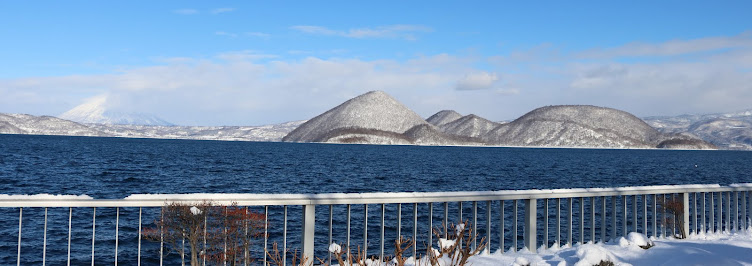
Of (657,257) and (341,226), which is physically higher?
(657,257)

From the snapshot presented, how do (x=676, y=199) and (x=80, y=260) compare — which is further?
(x=80, y=260)

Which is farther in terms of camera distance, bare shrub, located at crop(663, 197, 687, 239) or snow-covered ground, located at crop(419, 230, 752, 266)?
bare shrub, located at crop(663, 197, 687, 239)

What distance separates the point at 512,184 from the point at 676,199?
49513mm

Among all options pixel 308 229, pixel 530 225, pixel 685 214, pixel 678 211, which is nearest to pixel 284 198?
pixel 308 229

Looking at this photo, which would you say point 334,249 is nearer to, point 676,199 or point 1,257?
point 676,199

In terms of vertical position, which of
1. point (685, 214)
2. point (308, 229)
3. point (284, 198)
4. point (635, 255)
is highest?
point (284, 198)

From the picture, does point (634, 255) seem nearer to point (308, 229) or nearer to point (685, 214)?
point (685, 214)

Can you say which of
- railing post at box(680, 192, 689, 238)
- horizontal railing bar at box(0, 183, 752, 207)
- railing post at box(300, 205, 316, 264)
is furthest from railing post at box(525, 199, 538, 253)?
railing post at box(680, 192, 689, 238)

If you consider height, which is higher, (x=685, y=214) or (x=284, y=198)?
(x=284, y=198)

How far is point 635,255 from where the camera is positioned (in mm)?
6629

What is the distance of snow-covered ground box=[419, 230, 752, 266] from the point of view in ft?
20.0

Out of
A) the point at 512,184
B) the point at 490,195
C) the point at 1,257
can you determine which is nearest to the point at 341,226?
the point at 1,257

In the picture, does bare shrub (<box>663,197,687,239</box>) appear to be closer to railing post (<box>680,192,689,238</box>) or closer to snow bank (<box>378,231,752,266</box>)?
railing post (<box>680,192,689,238</box>)

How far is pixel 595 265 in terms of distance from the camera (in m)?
5.95
